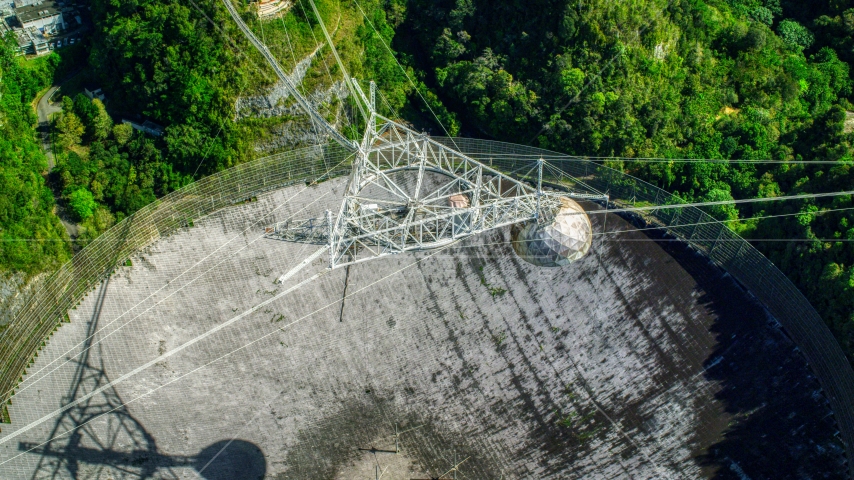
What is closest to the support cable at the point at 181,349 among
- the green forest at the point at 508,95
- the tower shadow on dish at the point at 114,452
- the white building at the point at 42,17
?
the tower shadow on dish at the point at 114,452

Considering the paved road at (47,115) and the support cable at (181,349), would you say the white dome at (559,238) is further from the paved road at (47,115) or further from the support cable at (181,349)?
the paved road at (47,115)

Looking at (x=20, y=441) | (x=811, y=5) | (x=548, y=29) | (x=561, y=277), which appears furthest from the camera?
(x=811, y=5)

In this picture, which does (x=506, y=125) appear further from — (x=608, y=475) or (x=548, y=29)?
(x=608, y=475)

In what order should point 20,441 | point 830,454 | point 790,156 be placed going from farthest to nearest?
point 790,156 → point 20,441 → point 830,454

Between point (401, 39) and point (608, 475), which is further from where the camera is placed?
point (401, 39)

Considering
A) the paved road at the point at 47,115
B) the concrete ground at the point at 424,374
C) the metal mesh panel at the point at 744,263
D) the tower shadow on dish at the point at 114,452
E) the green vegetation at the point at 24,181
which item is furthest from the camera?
the paved road at the point at 47,115

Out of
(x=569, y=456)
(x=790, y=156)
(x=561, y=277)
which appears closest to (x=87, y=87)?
(x=561, y=277)

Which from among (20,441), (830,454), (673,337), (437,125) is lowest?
(830,454)
